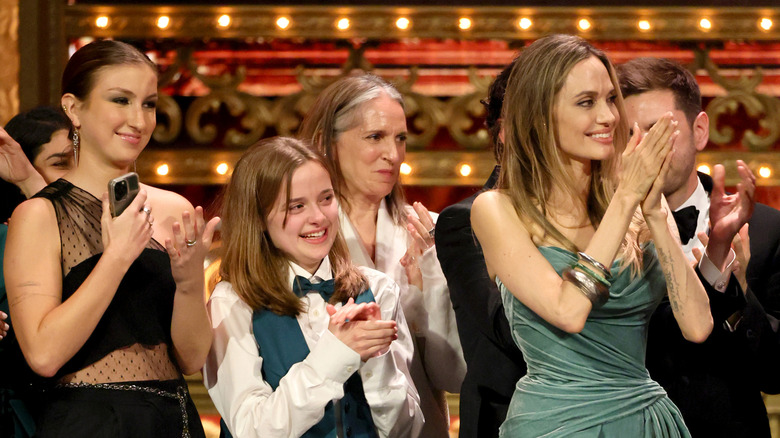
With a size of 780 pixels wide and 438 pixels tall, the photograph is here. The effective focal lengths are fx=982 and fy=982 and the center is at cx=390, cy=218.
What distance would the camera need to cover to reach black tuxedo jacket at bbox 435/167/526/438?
239cm

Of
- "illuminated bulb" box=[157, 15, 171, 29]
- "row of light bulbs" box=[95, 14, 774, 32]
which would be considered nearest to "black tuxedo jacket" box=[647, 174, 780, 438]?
"row of light bulbs" box=[95, 14, 774, 32]

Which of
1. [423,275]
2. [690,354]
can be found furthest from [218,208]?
[690,354]

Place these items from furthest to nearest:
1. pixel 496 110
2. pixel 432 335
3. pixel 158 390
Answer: pixel 432 335 < pixel 496 110 < pixel 158 390

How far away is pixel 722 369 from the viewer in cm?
250

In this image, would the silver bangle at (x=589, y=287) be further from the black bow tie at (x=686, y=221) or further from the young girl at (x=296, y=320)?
the black bow tie at (x=686, y=221)

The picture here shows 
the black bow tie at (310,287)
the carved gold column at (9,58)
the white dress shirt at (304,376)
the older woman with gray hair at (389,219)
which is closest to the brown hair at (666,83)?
the older woman with gray hair at (389,219)

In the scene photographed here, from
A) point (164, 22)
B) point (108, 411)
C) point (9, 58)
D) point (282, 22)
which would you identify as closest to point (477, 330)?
point (108, 411)

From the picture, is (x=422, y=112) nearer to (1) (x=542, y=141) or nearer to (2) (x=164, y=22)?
(2) (x=164, y=22)

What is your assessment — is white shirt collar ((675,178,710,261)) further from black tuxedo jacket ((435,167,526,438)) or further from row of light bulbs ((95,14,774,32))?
row of light bulbs ((95,14,774,32))

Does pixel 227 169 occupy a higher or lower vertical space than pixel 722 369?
higher

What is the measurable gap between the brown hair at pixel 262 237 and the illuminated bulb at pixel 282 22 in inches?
72.4

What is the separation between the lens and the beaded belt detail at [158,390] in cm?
217

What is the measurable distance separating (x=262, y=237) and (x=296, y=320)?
235 mm

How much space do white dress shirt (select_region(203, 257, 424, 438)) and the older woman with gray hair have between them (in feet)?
0.85
